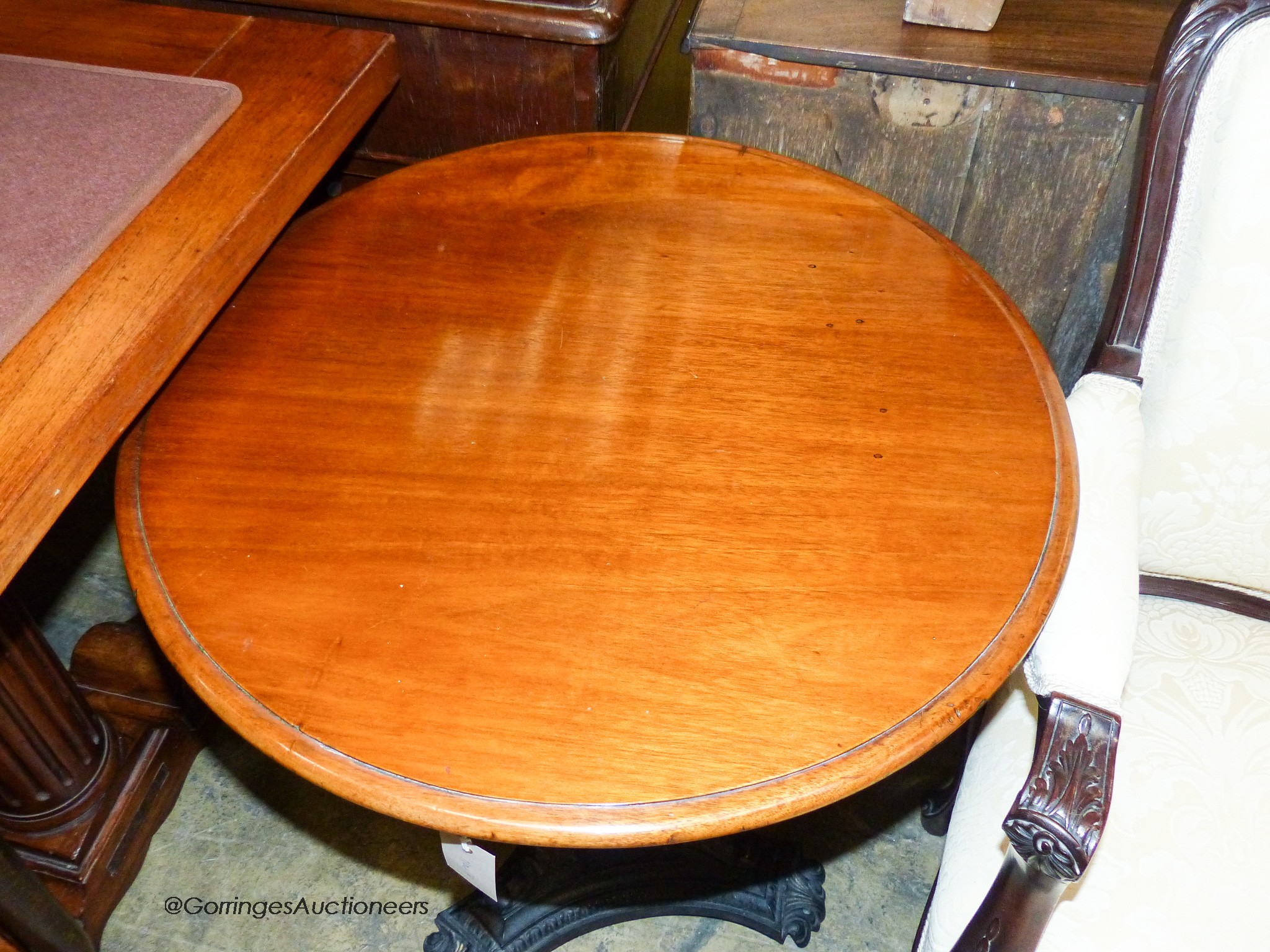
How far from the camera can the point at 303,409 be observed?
2.93ft

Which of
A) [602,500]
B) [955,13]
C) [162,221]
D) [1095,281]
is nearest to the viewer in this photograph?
[602,500]

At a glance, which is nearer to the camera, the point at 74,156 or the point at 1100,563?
the point at 1100,563

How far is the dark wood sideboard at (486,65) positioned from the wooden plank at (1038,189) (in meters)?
0.48

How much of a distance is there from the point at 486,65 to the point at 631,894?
1.06m

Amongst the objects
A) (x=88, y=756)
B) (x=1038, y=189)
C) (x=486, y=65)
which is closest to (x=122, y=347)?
(x=486, y=65)

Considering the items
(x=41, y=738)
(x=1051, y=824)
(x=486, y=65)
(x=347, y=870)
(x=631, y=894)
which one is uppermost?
(x=486, y=65)

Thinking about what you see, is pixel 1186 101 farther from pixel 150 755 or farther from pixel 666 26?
pixel 150 755

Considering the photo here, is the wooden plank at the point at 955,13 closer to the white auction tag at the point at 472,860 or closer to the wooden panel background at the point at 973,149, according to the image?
the wooden panel background at the point at 973,149

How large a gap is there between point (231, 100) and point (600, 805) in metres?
0.86

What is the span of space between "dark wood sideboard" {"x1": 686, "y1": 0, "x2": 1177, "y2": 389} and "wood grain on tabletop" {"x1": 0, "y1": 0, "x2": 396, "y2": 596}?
463 mm

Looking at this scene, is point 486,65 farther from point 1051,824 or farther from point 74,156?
point 1051,824

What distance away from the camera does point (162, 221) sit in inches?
36.8

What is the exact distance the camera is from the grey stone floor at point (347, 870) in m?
1.33

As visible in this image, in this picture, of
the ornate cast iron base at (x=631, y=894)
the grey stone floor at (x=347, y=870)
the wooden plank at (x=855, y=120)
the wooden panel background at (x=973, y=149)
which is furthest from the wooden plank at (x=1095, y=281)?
the ornate cast iron base at (x=631, y=894)
